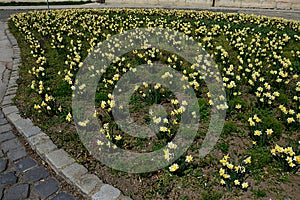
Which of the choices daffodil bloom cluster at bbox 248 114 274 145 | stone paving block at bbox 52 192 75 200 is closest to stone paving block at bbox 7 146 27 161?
stone paving block at bbox 52 192 75 200

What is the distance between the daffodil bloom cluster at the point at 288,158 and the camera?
354 cm

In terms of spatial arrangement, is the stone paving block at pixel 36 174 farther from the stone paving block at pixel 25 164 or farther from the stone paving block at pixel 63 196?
the stone paving block at pixel 63 196

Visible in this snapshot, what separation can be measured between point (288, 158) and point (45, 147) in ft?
10.9

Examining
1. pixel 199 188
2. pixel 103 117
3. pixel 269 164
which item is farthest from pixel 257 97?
pixel 103 117

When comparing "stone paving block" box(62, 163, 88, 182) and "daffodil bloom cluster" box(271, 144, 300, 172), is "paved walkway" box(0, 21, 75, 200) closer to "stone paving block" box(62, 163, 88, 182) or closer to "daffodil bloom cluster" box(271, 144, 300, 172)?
"stone paving block" box(62, 163, 88, 182)

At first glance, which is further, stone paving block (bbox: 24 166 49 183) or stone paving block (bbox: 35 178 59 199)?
stone paving block (bbox: 24 166 49 183)

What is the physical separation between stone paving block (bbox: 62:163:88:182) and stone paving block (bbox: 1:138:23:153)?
44.2 inches

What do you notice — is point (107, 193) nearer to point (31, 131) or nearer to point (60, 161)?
point (60, 161)

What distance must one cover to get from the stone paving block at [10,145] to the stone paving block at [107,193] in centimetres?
175

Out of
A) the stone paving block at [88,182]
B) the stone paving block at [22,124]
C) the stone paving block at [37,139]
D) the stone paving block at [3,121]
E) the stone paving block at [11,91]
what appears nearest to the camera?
the stone paving block at [88,182]

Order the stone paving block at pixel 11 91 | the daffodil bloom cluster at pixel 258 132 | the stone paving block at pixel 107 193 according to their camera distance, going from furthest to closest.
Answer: the stone paving block at pixel 11 91, the daffodil bloom cluster at pixel 258 132, the stone paving block at pixel 107 193

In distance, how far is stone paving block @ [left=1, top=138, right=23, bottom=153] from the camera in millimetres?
4274

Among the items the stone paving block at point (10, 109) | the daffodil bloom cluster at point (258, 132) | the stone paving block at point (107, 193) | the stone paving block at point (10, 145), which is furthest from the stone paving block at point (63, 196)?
the daffodil bloom cluster at point (258, 132)

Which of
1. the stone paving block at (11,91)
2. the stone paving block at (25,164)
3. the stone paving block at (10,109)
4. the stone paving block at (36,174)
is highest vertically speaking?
the stone paving block at (11,91)
